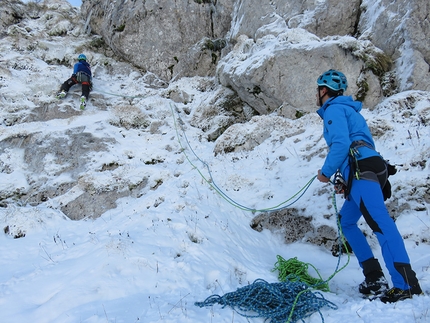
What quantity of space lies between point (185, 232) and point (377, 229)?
319 centimetres

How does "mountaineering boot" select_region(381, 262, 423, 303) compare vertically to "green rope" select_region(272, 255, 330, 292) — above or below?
above

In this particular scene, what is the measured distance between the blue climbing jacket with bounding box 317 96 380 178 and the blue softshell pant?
337 millimetres

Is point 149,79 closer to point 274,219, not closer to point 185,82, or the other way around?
point 185,82

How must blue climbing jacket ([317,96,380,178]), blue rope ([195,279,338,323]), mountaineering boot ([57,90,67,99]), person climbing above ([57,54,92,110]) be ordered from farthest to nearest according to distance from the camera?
person climbing above ([57,54,92,110])
mountaineering boot ([57,90,67,99])
blue climbing jacket ([317,96,380,178])
blue rope ([195,279,338,323])

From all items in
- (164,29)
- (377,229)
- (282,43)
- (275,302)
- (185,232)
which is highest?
(282,43)

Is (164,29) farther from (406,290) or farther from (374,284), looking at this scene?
(406,290)

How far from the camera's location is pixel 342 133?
398 centimetres

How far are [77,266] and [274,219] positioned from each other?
4006 millimetres

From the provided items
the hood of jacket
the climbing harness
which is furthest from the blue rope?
the hood of jacket

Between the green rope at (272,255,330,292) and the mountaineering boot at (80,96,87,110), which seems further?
the mountaineering boot at (80,96,87,110)

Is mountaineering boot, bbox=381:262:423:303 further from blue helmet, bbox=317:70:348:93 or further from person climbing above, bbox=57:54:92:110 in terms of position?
person climbing above, bbox=57:54:92:110

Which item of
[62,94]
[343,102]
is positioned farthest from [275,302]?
[62,94]

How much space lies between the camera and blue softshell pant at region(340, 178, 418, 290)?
3359mm

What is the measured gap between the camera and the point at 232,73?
1155cm
